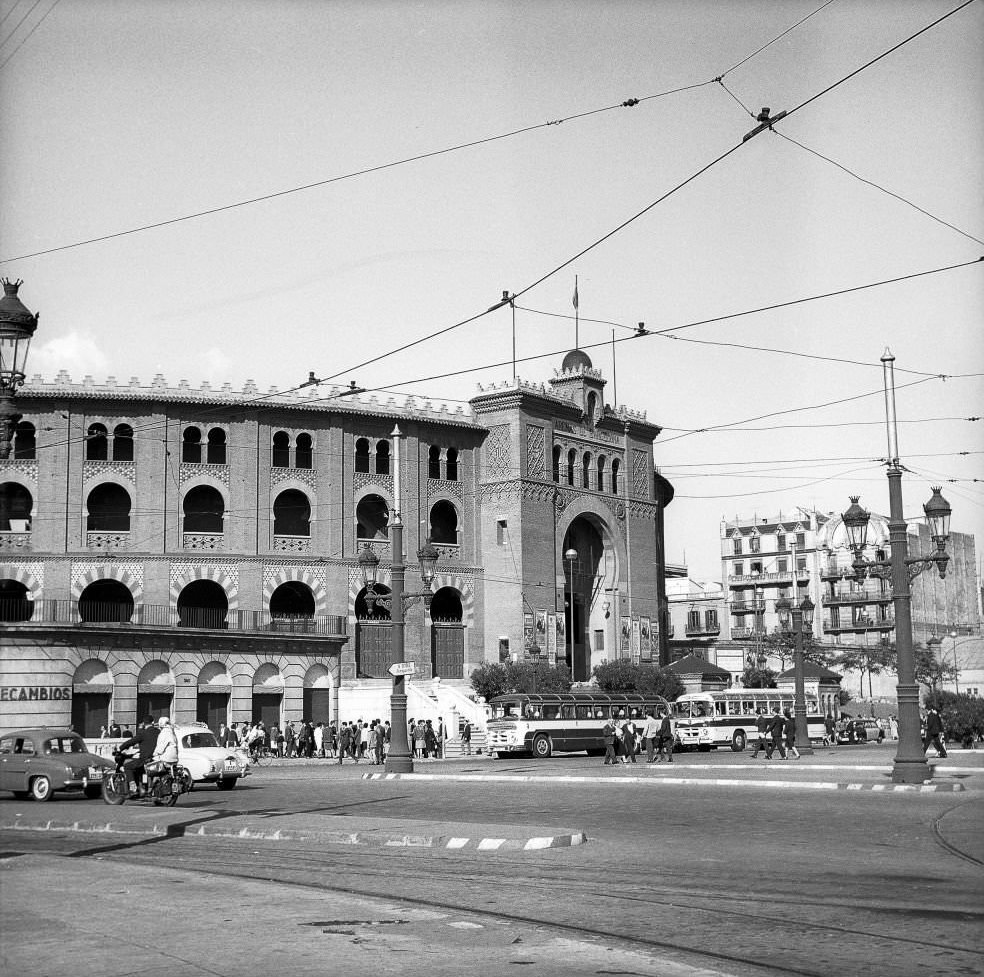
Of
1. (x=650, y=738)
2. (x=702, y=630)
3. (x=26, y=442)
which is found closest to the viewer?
(x=650, y=738)

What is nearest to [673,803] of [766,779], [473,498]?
[766,779]

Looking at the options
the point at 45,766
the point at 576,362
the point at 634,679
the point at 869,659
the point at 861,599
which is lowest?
the point at 45,766

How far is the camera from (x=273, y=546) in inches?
1980

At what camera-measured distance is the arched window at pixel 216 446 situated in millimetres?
49656

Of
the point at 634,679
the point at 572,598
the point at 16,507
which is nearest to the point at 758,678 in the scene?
the point at 634,679

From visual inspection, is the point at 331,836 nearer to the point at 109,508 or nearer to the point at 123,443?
the point at 109,508

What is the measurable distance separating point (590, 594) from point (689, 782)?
3445cm

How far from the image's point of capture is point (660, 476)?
65.4 m

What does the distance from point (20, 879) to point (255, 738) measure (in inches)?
1211

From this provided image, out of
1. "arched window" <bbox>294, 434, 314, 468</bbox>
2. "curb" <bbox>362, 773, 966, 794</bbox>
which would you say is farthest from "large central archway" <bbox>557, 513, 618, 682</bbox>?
"curb" <bbox>362, 773, 966, 794</bbox>

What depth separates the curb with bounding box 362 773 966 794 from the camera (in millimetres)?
22516

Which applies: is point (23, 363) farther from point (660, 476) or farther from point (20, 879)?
point (660, 476)

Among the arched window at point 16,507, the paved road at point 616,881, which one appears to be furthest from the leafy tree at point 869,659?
the paved road at point 616,881

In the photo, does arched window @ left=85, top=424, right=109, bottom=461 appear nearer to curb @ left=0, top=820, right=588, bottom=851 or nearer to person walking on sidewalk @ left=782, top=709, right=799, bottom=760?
person walking on sidewalk @ left=782, top=709, right=799, bottom=760
